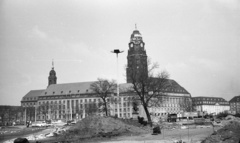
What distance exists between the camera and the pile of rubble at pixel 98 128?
3206cm

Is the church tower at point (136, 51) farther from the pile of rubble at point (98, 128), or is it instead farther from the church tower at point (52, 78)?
the pile of rubble at point (98, 128)

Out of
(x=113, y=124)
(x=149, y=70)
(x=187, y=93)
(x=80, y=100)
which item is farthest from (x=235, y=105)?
(x=113, y=124)

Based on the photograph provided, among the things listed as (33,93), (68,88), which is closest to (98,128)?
(68,88)

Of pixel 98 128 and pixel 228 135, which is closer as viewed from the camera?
pixel 228 135

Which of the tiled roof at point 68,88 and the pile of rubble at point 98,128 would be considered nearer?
the pile of rubble at point 98,128

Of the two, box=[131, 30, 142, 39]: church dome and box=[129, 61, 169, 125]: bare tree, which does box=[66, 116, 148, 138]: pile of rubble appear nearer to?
box=[129, 61, 169, 125]: bare tree

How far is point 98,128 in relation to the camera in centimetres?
A: 3306

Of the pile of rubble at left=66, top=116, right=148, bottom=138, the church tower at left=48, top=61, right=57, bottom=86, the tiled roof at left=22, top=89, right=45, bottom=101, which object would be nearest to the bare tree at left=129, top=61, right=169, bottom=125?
the pile of rubble at left=66, top=116, right=148, bottom=138

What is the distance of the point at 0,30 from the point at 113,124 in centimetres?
1601

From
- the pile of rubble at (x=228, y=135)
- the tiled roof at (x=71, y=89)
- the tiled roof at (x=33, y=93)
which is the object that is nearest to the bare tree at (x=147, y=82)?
Result: the pile of rubble at (x=228, y=135)

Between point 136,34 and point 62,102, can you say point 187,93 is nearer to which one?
point 136,34

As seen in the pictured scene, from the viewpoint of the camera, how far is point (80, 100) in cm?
16100

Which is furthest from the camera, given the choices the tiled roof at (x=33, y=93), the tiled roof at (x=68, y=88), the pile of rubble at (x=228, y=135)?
the tiled roof at (x=33, y=93)

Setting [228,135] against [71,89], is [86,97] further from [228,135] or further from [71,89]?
[228,135]
